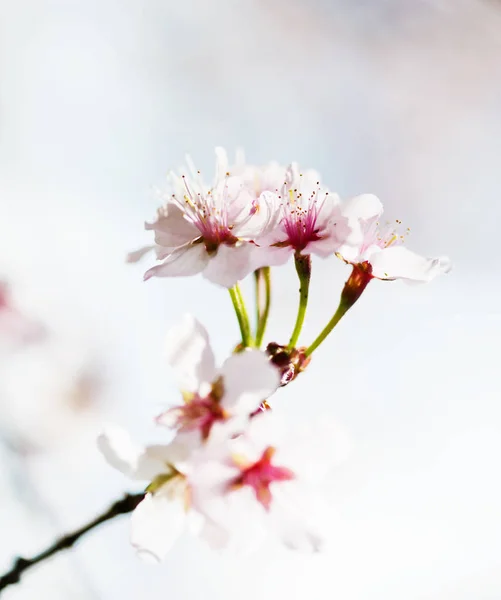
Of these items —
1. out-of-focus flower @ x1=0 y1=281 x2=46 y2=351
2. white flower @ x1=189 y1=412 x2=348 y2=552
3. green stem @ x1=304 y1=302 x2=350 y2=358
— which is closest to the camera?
white flower @ x1=189 y1=412 x2=348 y2=552

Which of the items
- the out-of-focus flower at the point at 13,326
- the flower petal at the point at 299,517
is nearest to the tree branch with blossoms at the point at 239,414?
the flower petal at the point at 299,517

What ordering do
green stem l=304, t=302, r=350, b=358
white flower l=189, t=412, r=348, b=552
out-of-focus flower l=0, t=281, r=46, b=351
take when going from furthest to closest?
out-of-focus flower l=0, t=281, r=46, b=351 < green stem l=304, t=302, r=350, b=358 < white flower l=189, t=412, r=348, b=552

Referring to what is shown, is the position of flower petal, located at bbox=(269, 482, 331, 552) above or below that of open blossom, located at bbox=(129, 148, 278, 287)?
below

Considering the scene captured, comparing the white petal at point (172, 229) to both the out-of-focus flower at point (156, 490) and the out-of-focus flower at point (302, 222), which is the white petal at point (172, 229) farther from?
the out-of-focus flower at point (156, 490)

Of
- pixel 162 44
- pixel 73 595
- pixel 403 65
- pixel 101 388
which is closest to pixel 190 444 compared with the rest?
pixel 73 595

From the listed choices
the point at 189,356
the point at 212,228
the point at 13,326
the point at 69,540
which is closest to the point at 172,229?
the point at 212,228

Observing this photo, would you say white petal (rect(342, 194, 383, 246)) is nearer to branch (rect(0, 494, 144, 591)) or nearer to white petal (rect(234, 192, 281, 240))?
white petal (rect(234, 192, 281, 240))

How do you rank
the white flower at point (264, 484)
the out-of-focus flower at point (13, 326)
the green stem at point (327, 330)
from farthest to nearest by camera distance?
1. the out-of-focus flower at point (13, 326)
2. the green stem at point (327, 330)
3. the white flower at point (264, 484)

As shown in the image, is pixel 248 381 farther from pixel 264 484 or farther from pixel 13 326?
pixel 13 326

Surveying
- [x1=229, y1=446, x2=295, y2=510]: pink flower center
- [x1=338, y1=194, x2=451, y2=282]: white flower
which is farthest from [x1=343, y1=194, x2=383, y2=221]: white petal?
[x1=229, y1=446, x2=295, y2=510]: pink flower center
